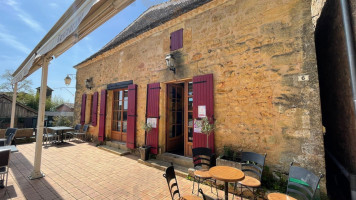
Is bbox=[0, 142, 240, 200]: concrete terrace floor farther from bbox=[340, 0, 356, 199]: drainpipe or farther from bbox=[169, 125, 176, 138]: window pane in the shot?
bbox=[340, 0, 356, 199]: drainpipe

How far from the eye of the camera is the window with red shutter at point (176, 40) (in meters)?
4.50

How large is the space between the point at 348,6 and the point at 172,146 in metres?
4.79

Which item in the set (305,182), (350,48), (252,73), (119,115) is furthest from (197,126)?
(119,115)

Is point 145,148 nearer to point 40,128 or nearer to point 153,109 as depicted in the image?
point 153,109

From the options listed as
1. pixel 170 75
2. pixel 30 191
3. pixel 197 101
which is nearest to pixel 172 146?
pixel 197 101

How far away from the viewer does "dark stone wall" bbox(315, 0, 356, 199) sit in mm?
2674

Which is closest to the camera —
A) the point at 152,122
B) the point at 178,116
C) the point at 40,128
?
the point at 40,128

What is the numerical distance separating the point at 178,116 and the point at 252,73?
2.73 m

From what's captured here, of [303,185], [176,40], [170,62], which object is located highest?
[176,40]

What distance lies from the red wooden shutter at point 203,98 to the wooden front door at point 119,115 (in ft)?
11.5

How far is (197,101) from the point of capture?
388 centimetres

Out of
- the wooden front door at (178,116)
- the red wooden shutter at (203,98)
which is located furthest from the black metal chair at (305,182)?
the wooden front door at (178,116)

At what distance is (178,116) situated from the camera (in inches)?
201

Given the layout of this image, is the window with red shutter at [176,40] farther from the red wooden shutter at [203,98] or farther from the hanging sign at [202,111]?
the hanging sign at [202,111]
